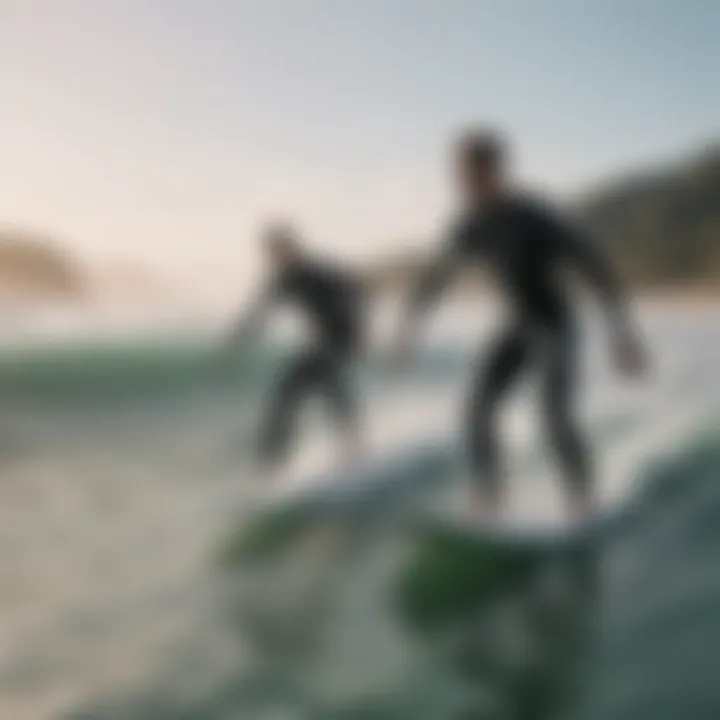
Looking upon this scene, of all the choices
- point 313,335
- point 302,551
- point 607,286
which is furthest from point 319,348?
Result: point 607,286

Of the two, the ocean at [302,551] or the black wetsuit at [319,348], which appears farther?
the black wetsuit at [319,348]

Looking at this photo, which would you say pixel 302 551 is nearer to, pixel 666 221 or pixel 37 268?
pixel 37 268

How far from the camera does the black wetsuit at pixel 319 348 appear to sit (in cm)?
128

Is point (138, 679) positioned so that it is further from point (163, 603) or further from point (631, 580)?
point (631, 580)

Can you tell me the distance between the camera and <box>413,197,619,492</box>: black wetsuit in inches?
48.9

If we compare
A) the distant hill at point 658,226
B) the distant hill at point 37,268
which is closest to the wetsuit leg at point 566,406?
the distant hill at point 658,226

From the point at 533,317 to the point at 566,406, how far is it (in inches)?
4.1

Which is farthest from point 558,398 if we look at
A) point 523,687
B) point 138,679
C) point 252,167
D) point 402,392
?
point 138,679

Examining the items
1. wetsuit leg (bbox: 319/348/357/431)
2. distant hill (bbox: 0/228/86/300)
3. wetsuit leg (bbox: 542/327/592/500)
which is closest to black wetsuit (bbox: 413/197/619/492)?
wetsuit leg (bbox: 542/327/592/500)

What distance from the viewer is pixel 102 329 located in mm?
1314

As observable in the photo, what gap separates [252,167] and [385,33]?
0.75 feet

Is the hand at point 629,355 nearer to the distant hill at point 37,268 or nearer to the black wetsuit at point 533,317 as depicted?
the black wetsuit at point 533,317

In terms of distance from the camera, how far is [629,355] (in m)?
1.24

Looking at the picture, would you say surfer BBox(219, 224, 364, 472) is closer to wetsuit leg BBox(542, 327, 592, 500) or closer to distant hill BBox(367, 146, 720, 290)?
distant hill BBox(367, 146, 720, 290)
